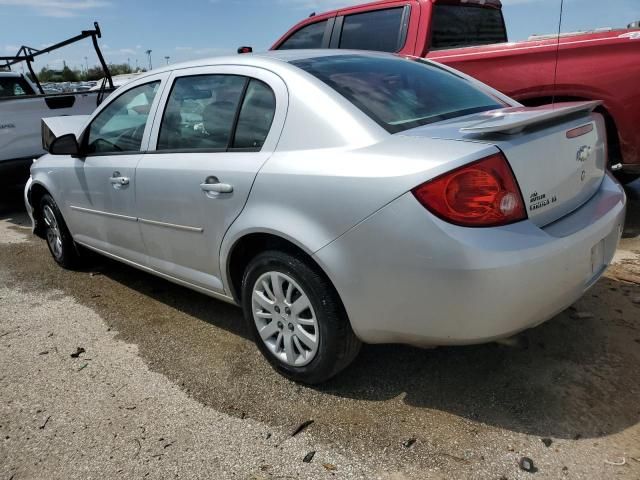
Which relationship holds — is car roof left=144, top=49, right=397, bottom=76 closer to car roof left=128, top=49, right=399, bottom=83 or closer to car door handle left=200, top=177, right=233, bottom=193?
car roof left=128, top=49, right=399, bottom=83

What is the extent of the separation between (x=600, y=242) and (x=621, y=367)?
69cm

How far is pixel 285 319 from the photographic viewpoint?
278 centimetres

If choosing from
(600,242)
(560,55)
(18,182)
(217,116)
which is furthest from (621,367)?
(18,182)

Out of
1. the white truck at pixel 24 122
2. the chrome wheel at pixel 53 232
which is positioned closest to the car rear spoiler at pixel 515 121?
the chrome wheel at pixel 53 232

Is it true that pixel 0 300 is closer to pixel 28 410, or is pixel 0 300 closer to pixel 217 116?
pixel 28 410

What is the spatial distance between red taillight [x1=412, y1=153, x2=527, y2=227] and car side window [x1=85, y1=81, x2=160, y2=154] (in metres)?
2.12

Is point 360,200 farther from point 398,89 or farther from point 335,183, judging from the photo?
point 398,89

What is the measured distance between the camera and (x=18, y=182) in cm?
701

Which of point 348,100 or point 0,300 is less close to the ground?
point 348,100

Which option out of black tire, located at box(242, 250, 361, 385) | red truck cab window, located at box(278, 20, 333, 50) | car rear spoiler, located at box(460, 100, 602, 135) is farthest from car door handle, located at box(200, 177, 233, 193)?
red truck cab window, located at box(278, 20, 333, 50)

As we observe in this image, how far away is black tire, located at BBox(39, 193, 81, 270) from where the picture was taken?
184 inches

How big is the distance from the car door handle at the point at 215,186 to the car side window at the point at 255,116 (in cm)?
21

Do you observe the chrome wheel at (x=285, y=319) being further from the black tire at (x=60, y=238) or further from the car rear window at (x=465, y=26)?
the car rear window at (x=465, y=26)

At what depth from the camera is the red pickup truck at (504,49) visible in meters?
4.35
